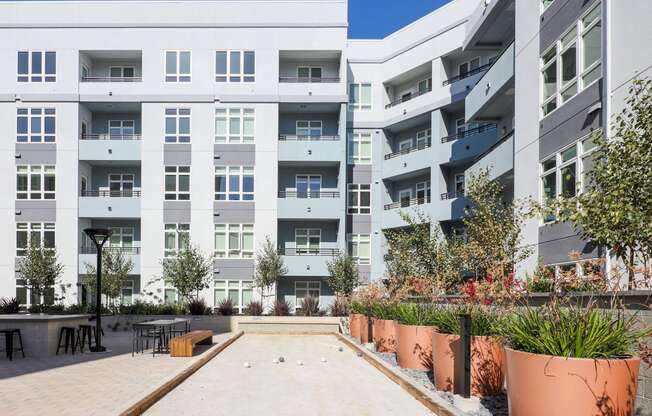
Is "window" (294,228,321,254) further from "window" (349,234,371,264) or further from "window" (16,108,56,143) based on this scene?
"window" (16,108,56,143)

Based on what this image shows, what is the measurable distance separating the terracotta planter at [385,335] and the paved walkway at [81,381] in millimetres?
4921

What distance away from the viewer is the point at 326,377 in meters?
11.5

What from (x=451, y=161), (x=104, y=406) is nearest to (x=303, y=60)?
(x=451, y=161)

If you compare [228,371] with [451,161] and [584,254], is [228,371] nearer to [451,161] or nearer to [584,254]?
[584,254]

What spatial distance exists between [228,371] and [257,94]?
22.7 metres

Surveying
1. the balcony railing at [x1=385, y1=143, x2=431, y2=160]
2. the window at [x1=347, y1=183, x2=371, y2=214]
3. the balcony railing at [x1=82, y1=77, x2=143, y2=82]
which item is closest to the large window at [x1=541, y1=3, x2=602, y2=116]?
the balcony railing at [x1=385, y1=143, x2=431, y2=160]

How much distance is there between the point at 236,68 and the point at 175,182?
26.3 feet

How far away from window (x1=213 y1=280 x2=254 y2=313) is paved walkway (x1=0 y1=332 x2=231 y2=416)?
1654 centimetres

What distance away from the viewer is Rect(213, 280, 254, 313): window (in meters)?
31.5

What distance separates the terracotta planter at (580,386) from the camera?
5031 mm

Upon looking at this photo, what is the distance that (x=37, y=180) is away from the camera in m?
31.6

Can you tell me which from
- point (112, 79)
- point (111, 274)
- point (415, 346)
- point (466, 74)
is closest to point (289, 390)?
point (415, 346)

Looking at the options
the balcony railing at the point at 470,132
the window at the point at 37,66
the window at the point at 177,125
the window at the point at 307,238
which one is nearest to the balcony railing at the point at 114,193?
the window at the point at 177,125

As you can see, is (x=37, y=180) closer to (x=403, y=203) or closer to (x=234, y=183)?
(x=234, y=183)
